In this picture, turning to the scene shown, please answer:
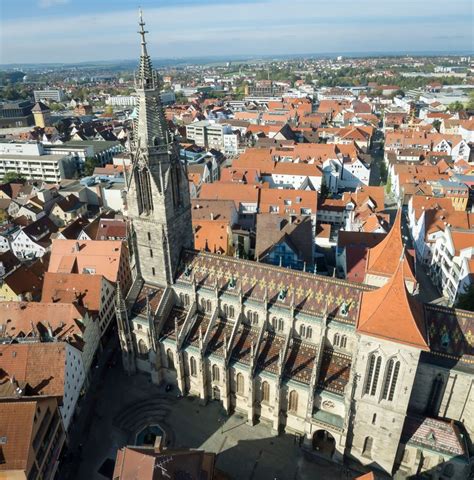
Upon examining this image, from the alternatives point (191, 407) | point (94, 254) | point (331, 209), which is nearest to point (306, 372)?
point (191, 407)

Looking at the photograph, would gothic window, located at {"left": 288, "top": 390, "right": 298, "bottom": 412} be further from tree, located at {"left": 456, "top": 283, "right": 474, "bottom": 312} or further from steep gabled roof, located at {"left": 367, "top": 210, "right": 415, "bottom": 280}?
tree, located at {"left": 456, "top": 283, "right": 474, "bottom": 312}

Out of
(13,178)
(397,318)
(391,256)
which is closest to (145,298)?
(397,318)

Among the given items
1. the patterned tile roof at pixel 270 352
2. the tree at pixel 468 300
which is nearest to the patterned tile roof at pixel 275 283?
the patterned tile roof at pixel 270 352

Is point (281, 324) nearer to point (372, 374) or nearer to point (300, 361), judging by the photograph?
point (300, 361)

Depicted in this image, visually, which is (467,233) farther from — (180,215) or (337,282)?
(180,215)

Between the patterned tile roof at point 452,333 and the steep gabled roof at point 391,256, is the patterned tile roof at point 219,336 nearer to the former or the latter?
the steep gabled roof at point 391,256

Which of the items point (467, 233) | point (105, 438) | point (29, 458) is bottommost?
point (105, 438)
